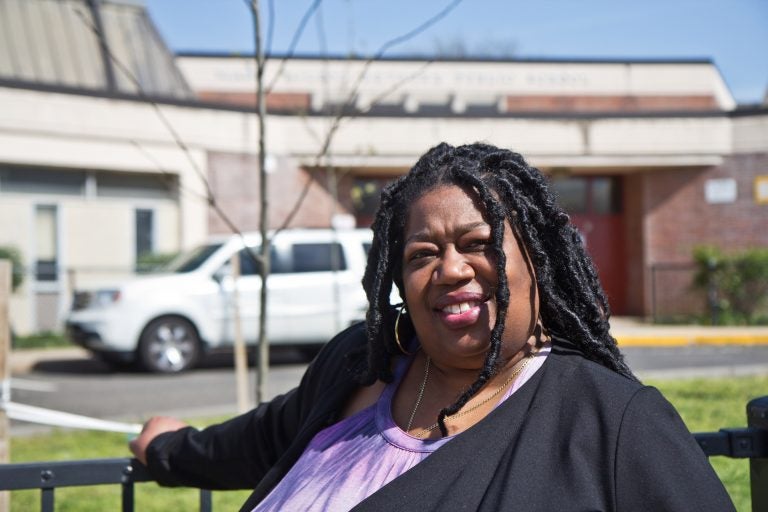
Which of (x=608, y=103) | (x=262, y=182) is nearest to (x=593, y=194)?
(x=608, y=103)

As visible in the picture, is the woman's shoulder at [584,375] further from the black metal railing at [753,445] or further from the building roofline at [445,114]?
the building roofline at [445,114]

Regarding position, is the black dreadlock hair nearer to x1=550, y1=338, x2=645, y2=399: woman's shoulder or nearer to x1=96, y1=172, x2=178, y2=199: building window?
x1=550, y1=338, x2=645, y2=399: woman's shoulder

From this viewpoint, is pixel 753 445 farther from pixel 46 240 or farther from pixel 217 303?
pixel 46 240

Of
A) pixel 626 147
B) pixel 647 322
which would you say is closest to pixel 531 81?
pixel 626 147

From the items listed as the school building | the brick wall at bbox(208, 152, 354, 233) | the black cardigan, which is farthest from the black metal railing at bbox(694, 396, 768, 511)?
the brick wall at bbox(208, 152, 354, 233)

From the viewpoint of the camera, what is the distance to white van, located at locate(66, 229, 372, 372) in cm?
1192

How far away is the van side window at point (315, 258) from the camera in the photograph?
500 inches

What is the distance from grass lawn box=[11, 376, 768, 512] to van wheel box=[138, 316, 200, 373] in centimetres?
447

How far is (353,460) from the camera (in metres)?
2.21

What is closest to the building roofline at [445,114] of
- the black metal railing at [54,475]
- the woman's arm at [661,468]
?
the black metal railing at [54,475]

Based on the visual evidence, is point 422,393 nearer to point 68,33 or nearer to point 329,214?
point 329,214

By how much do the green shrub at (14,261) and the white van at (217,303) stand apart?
3.66 m

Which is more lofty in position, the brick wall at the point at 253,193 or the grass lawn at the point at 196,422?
the brick wall at the point at 253,193

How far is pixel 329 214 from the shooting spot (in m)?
19.1
